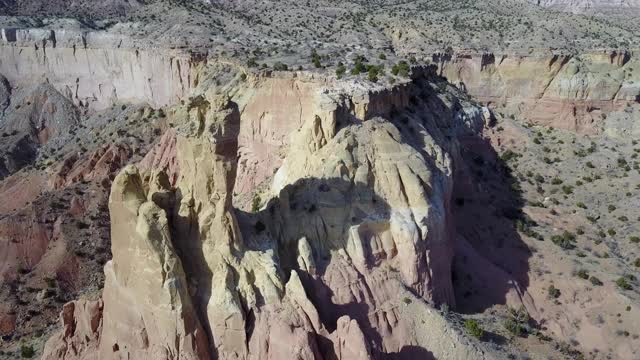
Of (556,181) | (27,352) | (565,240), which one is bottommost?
(27,352)

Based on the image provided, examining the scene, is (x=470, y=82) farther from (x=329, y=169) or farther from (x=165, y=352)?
(x=165, y=352)

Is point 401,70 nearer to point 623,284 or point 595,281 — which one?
point 595,281

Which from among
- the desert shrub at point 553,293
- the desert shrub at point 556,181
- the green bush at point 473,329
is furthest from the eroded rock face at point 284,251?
the desert shrub at point 556,181

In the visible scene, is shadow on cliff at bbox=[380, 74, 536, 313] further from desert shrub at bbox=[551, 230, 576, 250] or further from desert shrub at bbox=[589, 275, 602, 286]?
desert shrub at bbox=[589, 275, 602, 286]

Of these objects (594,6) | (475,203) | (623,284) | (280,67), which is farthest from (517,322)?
(594,6)

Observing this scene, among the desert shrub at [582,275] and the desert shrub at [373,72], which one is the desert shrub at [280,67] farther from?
the desert shrub at [582,275]

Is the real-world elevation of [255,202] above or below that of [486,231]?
above

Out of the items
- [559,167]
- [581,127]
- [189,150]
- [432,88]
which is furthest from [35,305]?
[581,127]
